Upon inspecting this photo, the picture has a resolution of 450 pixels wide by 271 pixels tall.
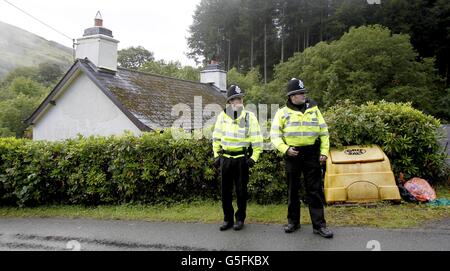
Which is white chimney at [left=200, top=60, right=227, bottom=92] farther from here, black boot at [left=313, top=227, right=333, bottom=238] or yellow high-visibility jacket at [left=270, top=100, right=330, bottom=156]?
black boot at [left=313, top=227, right=333, bottom=238]

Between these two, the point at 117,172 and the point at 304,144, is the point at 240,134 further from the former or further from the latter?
the point at 117,172

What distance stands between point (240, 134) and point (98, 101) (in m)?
10.8

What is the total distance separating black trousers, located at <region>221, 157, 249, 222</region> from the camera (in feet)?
19.8

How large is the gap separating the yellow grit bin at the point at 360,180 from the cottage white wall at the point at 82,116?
8.97 m

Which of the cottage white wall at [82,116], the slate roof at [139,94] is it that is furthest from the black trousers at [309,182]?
the cottage white wall at [82,116]

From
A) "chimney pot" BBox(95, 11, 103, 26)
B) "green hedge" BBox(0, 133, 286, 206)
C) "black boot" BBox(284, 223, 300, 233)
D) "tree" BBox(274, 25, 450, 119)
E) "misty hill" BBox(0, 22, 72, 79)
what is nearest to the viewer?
"black boot" BBox(284, 223, 300, 233)

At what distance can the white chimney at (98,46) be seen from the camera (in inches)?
627

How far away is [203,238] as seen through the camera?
578 centimetres

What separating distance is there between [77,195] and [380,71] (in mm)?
27716

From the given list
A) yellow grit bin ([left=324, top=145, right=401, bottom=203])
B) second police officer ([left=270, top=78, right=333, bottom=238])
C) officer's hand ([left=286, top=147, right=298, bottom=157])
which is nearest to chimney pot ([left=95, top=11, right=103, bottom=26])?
yellow grit bin ([left=324, top=145, right=401, bottom=203])

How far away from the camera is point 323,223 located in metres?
5.53

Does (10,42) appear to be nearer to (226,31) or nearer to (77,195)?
(226,31)

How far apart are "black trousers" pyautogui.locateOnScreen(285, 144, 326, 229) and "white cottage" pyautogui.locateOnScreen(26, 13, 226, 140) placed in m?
9.20

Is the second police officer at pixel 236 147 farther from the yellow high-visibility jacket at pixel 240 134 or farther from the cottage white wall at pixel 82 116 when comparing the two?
the cottage white wall at pixel 82 116
